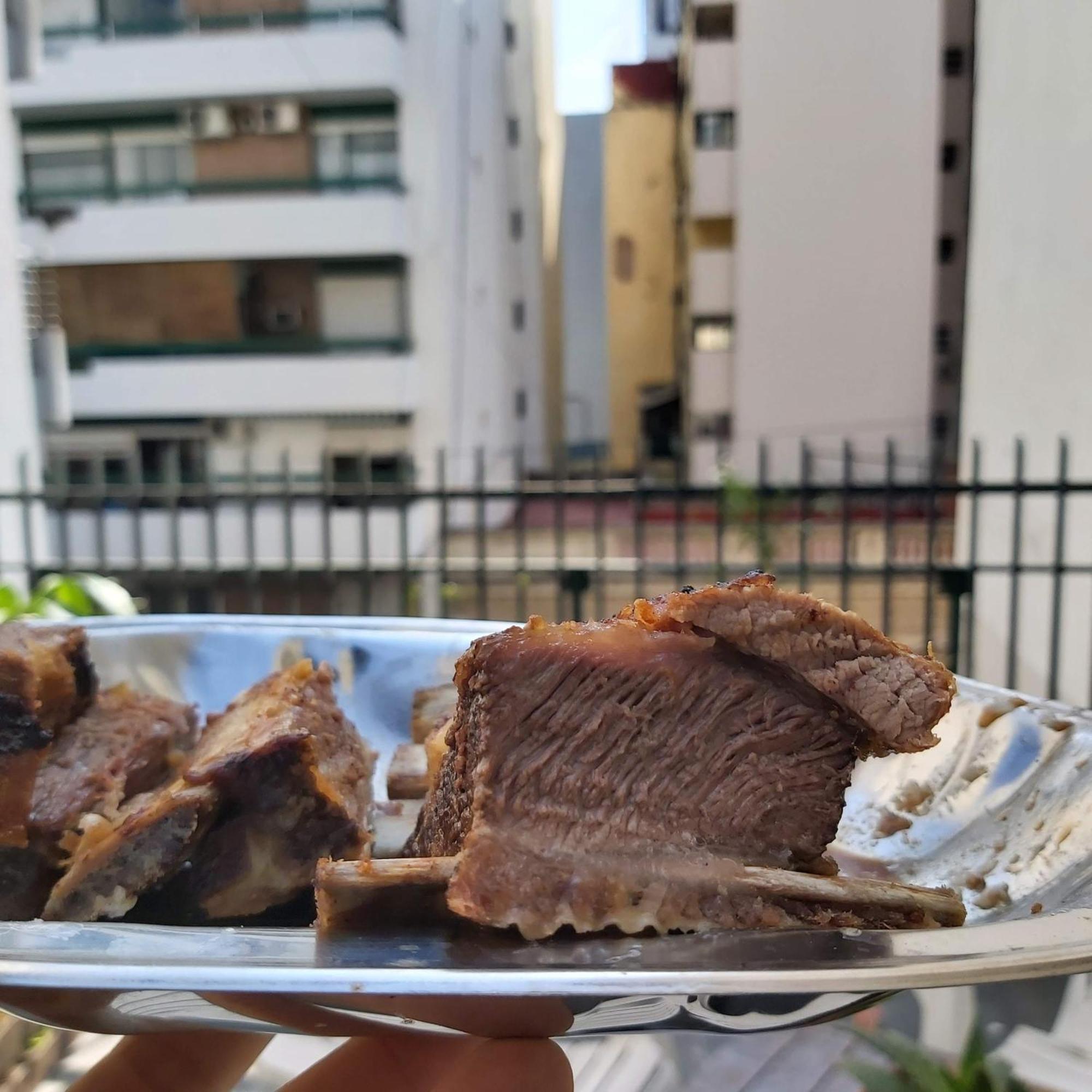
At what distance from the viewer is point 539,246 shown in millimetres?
14344

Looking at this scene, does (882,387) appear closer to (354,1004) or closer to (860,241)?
(860,241)

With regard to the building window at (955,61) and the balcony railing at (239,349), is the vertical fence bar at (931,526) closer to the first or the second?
the balcony railing at (239,349)

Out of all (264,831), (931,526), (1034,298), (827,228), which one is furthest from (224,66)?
(264,831)

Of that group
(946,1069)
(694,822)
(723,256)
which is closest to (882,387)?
(723,256)

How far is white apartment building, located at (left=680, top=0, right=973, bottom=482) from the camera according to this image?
940cm

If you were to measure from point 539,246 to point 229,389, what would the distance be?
6867 mm

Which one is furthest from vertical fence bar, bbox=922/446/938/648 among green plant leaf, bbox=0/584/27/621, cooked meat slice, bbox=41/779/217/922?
green plant leaf, bbox=0/584/27/621

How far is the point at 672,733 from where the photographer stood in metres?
0.93

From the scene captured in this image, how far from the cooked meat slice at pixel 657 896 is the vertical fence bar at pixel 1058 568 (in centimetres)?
335

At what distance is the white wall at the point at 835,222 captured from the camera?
936 cm

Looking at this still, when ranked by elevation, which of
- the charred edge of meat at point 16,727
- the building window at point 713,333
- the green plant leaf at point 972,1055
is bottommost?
the green plant leaf at point 972,1055

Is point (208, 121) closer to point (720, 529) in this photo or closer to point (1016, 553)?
point (720, 529)

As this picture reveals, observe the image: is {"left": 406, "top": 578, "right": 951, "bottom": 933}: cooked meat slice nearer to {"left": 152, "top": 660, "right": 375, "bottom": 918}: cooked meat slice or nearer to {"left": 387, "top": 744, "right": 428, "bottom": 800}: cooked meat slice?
{"left": 152, "top": 660, "right": 375, "bottom": 918}: cooked meat slice

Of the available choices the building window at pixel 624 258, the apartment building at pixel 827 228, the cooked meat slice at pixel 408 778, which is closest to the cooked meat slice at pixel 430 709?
the cooked meat slice at pixel 408 778
